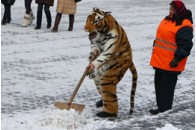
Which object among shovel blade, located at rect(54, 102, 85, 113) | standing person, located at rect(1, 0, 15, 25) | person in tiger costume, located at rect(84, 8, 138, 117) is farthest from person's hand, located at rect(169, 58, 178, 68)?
standing person, located at rect(1, 0, 15, 25)

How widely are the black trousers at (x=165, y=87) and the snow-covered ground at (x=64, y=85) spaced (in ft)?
0.39

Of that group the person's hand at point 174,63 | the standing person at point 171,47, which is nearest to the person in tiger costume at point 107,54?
the standing person at point 171,47

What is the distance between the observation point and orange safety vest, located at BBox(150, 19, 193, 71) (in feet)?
21.4

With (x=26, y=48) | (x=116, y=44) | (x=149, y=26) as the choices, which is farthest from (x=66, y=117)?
(x=149, y=26)

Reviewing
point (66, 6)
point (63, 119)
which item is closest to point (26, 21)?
point (66, 6)

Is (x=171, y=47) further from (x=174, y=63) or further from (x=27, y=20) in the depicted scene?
(x=27, y=20)

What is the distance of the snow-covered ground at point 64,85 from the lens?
20.5ft

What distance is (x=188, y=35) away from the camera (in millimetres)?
6441

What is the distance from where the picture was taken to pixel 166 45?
21.6ft

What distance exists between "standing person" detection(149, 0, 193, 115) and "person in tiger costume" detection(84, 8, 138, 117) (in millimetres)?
388

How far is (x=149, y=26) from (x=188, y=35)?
8.08m

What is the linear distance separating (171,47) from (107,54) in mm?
777

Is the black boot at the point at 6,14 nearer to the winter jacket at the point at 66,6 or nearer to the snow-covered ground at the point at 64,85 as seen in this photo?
the snow-covered ground at the point at 64,85

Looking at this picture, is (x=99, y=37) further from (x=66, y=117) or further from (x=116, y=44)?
(x=66, y=117)
